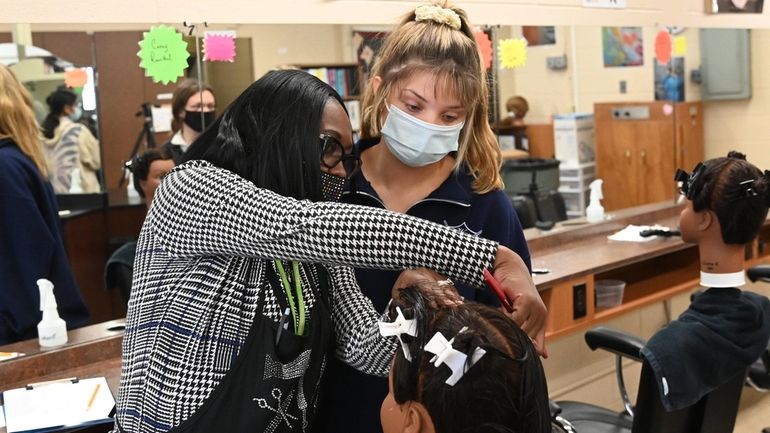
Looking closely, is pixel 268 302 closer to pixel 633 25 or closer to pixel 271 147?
pixel 271 147

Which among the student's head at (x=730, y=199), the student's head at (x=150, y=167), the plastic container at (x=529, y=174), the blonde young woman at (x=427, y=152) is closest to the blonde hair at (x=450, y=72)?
the blonde young woman at (x=427, y=152)

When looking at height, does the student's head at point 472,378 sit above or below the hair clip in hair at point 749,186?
below

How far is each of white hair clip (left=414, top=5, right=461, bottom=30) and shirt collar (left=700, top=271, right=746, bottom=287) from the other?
1.23 meters

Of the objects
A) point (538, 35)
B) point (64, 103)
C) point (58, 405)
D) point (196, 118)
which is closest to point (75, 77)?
point (64, 103)

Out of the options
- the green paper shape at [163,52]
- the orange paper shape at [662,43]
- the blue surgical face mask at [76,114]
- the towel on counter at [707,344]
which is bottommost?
the towel on counter at [707,344]

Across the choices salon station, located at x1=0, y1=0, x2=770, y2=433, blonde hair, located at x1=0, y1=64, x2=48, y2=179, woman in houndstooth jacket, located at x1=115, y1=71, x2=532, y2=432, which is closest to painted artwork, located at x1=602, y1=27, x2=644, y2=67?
salon station, located at x1=0, y1=0, x2=770, y2=433

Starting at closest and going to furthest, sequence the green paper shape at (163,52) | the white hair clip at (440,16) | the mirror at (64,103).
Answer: the white hair clip at (440,16) < the green paper shape at (163,52) < the mirror at (64,103)

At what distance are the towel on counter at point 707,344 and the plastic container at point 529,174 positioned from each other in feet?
9.54

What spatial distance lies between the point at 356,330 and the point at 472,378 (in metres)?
0.37

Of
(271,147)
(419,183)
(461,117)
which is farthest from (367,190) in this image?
(271,147)

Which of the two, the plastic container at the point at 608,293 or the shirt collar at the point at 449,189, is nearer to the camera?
the shirt collar at the point at 449,189

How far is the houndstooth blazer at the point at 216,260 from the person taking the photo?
123cm

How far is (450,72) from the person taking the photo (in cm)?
175

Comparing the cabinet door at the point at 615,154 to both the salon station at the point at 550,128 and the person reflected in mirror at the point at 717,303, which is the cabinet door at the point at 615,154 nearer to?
the salon station at the point at 550,128
